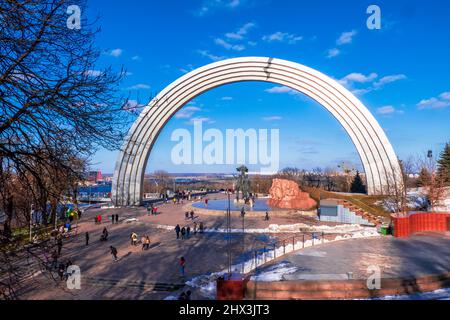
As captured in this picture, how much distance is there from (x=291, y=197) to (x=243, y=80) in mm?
16642

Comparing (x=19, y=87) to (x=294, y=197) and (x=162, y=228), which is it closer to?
(x=162, y=228)

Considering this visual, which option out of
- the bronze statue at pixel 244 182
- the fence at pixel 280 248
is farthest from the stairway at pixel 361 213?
the bronze statue at pixel 244 182

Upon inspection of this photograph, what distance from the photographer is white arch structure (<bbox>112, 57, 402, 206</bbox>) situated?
35.6 meters

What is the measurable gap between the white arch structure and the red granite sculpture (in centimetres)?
1118

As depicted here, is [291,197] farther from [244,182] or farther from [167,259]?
[167,259]

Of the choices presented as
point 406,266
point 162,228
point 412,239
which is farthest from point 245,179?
point 406,266

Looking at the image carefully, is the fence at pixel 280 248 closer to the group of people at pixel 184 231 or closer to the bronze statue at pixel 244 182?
the group of people at pixel 184 231

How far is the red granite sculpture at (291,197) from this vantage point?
28.6 metres

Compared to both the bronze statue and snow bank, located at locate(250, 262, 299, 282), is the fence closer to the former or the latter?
snow bank, located at locate(250, 262, 299, 282)

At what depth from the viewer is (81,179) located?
16.3ft

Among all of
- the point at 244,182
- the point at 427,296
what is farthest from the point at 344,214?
the point at 427,296

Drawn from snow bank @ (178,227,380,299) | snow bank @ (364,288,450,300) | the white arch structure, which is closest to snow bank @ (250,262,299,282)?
snow bank @ (178,227,380,299)

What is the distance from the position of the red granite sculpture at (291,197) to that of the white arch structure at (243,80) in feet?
36.7
